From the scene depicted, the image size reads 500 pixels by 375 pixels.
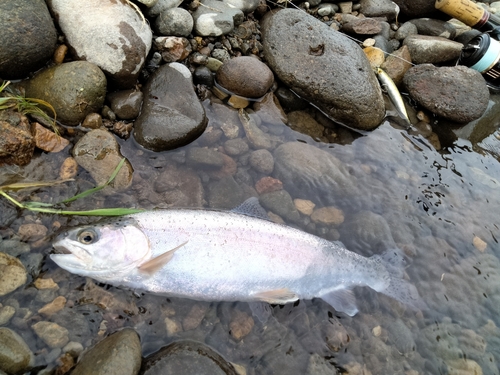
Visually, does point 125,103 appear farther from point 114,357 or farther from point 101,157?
point 114,357

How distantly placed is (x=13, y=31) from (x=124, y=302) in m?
2.99

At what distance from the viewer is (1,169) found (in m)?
3.73

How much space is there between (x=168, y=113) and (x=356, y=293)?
301cm

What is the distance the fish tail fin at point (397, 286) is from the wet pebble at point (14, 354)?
10.9 feet

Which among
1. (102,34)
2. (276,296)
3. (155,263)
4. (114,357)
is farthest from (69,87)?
(276,296)

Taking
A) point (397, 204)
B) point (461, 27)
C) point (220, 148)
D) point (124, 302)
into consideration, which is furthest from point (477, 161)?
point (124, 302)

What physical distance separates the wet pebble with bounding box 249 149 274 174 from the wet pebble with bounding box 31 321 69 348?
8.93 feet

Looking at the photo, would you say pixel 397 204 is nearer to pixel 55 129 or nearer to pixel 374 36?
pixel 374 36

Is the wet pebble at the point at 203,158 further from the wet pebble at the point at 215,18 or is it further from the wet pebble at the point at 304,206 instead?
the wet pebble at the point at 215,18

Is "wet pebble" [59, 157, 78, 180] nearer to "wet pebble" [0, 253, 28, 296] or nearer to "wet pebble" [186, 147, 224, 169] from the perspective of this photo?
"wet pebble" [0, 253, 28, 296]

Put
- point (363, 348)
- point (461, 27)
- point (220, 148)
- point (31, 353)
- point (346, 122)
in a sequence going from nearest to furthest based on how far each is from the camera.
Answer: point (31, 353)
point (363, 348)
point (220, 148)
point (346, 122)
point (461, 27)

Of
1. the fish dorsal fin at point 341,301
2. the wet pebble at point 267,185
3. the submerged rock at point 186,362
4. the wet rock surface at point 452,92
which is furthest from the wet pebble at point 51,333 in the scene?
the wet rock surface at point 452,92

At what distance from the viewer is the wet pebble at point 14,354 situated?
2762mm

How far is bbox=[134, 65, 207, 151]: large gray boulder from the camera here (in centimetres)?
436
